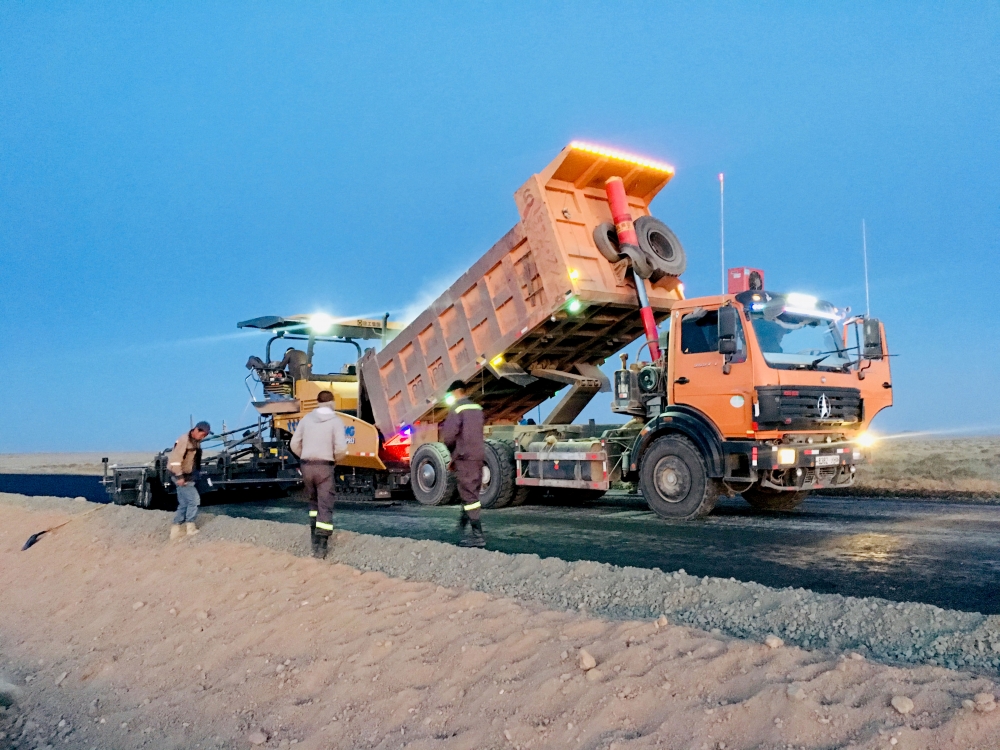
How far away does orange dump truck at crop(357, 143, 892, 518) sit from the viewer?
915 cm

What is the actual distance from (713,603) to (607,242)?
6.34 m

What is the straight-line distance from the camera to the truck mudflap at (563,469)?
35.3 feet

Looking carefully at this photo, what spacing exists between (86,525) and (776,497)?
9.58 metres

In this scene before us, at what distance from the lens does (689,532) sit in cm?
872

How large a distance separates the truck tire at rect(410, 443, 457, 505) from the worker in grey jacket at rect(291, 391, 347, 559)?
4.73 m

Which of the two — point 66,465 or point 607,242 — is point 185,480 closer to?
point 607,242

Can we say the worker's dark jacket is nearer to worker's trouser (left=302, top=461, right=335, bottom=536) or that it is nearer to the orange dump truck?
worker's trouser (left=302, top=461, right=335, bottom=536)

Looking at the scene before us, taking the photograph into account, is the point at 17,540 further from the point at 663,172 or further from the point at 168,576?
the point at 663,172

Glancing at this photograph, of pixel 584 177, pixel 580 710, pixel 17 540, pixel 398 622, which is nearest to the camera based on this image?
pixel 580 710

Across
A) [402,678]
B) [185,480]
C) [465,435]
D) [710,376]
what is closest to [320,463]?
[465,435]

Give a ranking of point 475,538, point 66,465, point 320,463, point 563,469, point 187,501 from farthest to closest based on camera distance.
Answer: point 66,465 < point 563,469 < point 187,501 < point 475,538 < point 320,463

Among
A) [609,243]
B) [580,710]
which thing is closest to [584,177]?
[609,243]

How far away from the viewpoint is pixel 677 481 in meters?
9.62

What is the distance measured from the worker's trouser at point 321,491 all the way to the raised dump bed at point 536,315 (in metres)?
3.88
